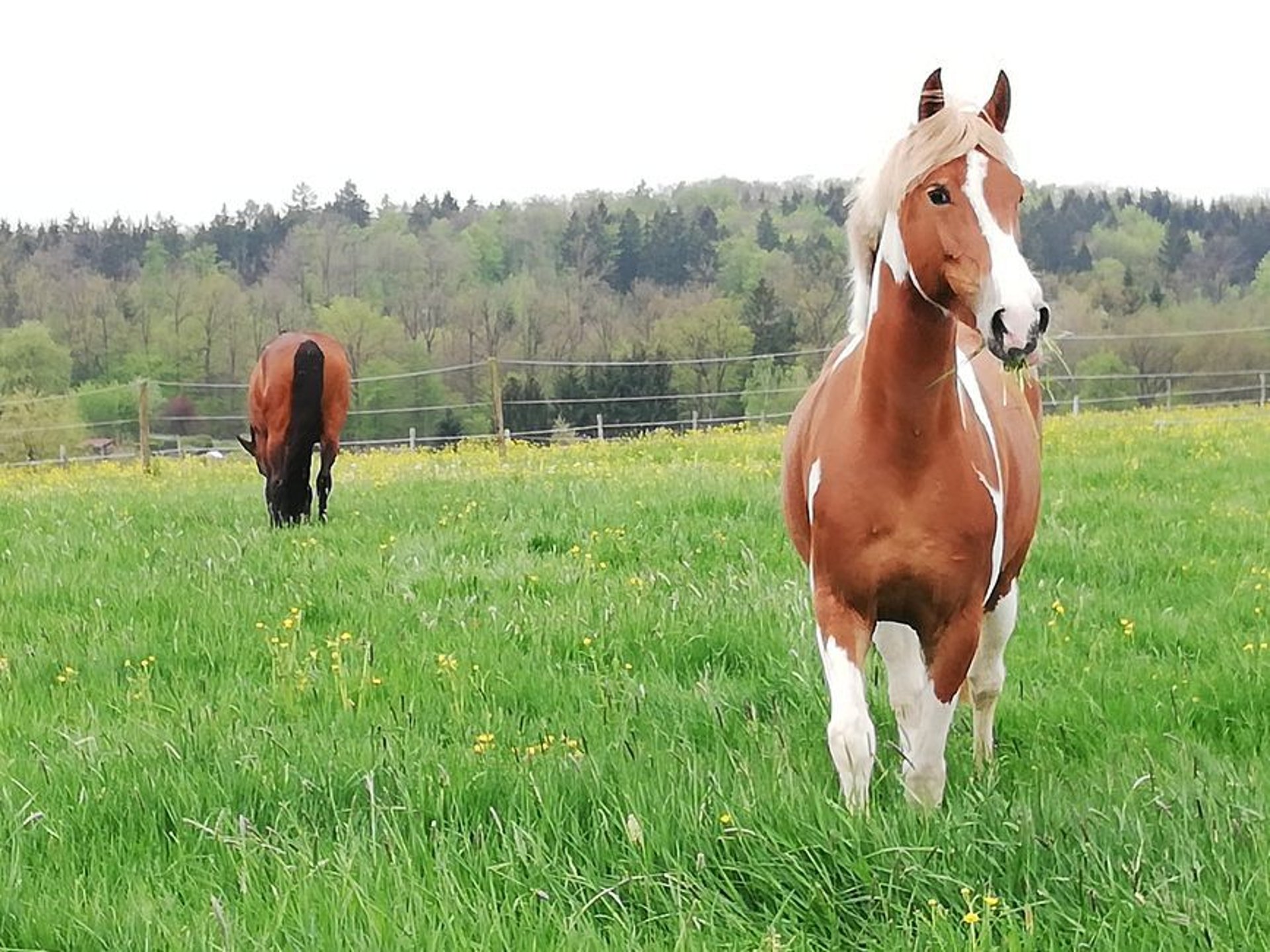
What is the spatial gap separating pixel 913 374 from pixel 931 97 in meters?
0.77

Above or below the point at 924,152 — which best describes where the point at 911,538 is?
below

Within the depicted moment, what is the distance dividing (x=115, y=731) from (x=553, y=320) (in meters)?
64.3

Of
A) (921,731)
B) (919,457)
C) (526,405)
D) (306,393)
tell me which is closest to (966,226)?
(919,457)

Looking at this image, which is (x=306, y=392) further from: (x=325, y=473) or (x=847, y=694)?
(x=847, y=694)

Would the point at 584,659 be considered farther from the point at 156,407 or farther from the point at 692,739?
the point at 156,407

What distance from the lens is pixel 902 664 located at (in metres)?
3.62

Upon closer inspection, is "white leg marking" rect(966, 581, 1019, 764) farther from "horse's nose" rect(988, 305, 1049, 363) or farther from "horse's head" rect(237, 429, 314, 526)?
"horse's head" rect(237, 429, 314, 526)

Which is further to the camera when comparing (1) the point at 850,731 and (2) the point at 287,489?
(2) the point at 287,489

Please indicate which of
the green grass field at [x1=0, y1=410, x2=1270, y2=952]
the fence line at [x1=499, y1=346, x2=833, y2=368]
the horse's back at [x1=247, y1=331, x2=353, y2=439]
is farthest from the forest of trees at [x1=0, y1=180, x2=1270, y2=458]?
the green grass field at [x1=0, y1=410, x2=1270, y2=952]

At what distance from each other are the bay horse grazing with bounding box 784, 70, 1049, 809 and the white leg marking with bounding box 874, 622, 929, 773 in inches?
2.3

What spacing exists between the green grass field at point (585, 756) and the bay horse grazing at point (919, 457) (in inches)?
12.3

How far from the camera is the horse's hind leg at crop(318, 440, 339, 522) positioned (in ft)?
34.6

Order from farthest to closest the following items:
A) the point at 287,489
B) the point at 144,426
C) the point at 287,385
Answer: the point at 144,426 < the point at 287,385 < the point at 287,489

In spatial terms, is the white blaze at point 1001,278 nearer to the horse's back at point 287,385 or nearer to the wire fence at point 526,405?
the horse's back at point 287,385
